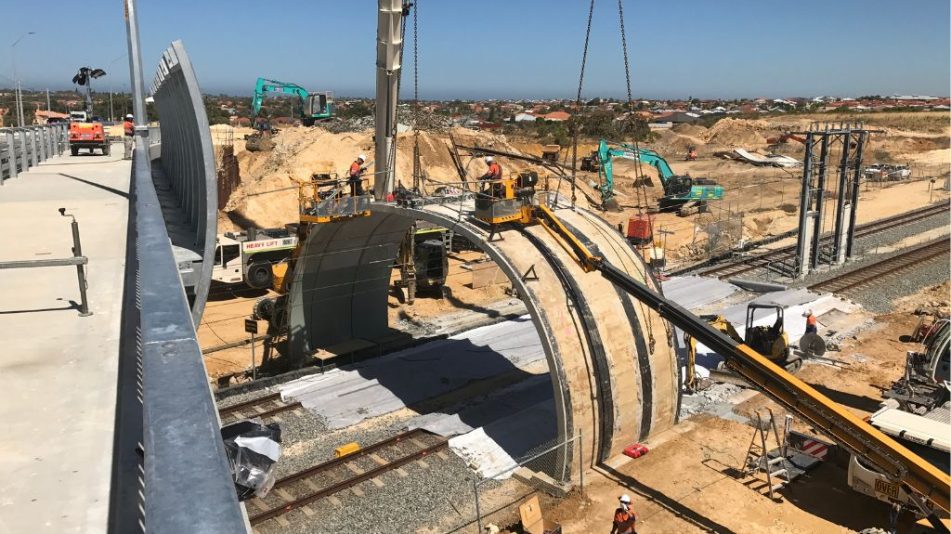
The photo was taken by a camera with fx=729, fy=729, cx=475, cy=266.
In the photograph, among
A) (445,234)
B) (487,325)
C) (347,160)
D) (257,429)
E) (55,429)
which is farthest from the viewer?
(347,160)

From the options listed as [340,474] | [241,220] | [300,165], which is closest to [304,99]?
[300,165]

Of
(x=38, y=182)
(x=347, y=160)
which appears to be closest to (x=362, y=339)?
(x=38, y=182)

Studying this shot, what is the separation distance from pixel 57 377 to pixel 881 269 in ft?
104

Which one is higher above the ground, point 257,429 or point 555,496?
point 257,429

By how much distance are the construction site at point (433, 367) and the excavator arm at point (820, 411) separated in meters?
0.04

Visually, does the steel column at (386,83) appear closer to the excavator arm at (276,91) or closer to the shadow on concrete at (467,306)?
the shadow on concrete at (467,306)

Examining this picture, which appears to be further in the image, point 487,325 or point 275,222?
point 275,222

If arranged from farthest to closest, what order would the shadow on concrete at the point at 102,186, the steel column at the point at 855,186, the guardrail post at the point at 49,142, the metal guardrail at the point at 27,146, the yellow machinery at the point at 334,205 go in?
1. the steel column at the point at 855,186
2. the guardrail post at the point at 49,142
3. the metal guardrail at the point at 27,146
4. the yellow machinery at the point at 334,205
5. the shadow on concrete at the point at 102,186

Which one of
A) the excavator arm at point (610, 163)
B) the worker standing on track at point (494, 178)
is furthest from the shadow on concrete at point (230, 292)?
the excavator arm at point (610, 163)

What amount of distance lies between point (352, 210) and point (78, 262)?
433 inches

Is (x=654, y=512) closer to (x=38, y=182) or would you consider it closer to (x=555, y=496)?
(x=555, y=496)

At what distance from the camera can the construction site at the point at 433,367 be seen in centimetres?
383

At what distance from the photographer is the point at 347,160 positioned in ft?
138

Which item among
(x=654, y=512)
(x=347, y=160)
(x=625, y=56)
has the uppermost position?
(x=625, y=56)
